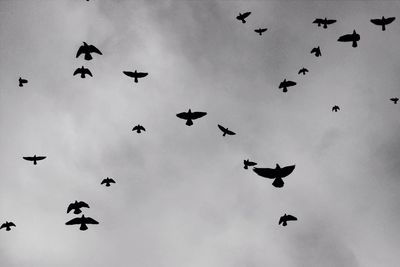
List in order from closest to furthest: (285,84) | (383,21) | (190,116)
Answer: (383,21)
(190,116)
(285,84)

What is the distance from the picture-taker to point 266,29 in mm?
39969

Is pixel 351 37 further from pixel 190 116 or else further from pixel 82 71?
pixel 82 71

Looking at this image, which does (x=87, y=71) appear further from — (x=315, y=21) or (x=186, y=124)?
(x=315, y=21)

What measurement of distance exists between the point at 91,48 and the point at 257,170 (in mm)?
14865

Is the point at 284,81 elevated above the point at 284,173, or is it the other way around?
the point at 284,81

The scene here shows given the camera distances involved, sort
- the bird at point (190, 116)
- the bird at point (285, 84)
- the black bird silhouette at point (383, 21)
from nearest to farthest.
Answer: the black bird silhouette at point (383, 21) < the bird at point (190, 116) < the bird at point (285, 84)

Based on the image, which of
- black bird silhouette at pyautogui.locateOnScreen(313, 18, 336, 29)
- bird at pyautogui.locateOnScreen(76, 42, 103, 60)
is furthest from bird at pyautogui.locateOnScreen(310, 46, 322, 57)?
bird at pyautogui.locateOnScreen(76, 42, 103, 60)

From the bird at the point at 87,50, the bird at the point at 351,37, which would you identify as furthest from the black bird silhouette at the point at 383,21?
the bird at the point at 87,50

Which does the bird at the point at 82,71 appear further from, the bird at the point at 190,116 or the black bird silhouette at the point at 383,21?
the black bird silhouette at the point at 383,21

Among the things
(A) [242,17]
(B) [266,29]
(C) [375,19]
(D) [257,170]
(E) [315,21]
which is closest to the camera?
(D) [257,170]

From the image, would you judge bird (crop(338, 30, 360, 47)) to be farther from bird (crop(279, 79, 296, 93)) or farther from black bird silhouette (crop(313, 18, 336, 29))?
bird (crop(279, 79, 296, 93))

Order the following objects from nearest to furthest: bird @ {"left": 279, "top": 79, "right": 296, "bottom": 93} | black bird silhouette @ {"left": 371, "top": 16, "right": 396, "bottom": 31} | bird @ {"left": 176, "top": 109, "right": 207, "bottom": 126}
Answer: black bird silhouette @ {"left": 371, "top": 16, "right": 396, "bottom": 31}, bird @ {"left": 176, "top": 109, "right": 207, "bottom": 126}, bird @ {"left": 279, "top": 79, "right": 296, "bottom": 93}

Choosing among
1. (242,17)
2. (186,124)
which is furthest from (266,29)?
(186,124)

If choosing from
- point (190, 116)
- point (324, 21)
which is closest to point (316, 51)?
point (324, 21)
